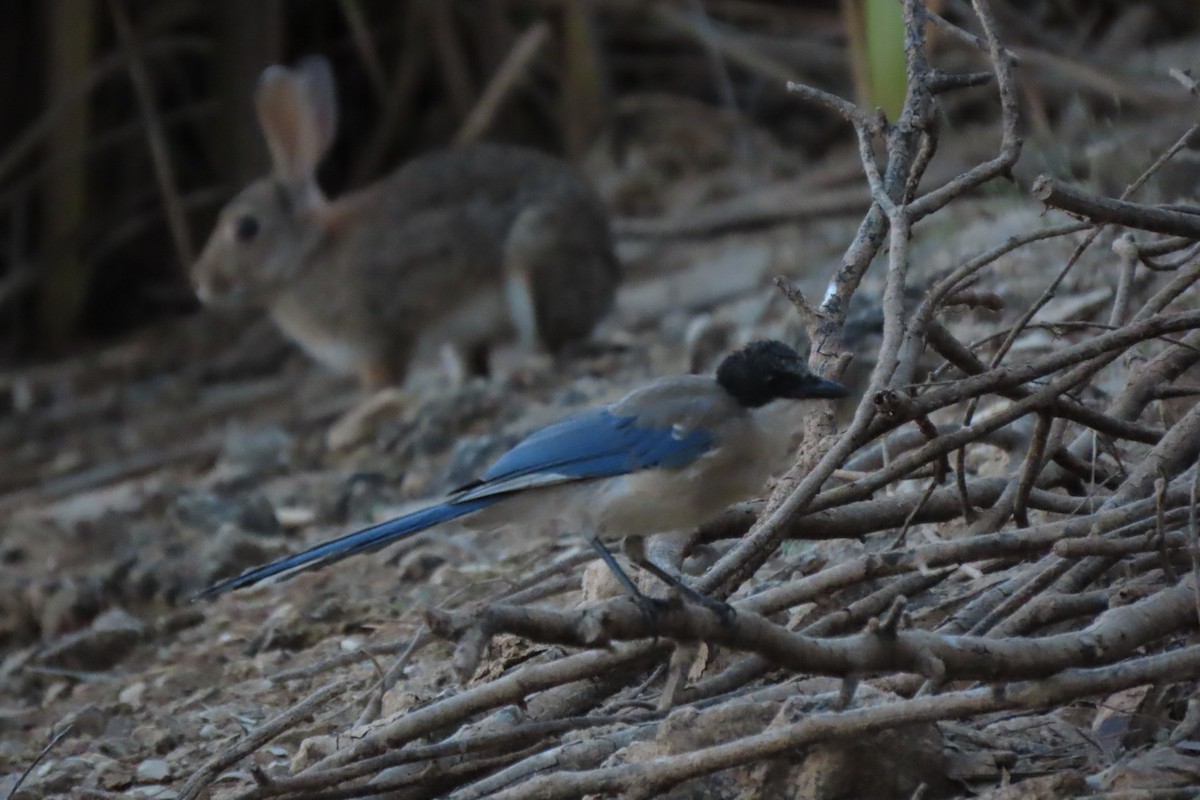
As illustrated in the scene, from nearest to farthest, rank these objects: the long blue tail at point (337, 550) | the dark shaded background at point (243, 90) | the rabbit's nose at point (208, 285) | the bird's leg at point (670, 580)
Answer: the bird's leg at point (670, 580), the long blue tail at point (337, 550), the rabbit's nose at point (208, 285), the dark shaded background at point (243, 90)

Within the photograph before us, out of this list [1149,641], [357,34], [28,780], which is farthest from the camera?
[357,34]

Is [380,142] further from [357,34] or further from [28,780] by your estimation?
[28,780]

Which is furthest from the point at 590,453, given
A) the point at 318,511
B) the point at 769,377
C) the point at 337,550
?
the point at 318,511

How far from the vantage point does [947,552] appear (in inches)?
113

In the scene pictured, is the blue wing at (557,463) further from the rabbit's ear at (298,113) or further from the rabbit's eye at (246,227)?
the rabbit's eye at (246,227)

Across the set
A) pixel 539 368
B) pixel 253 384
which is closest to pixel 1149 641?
pixel 539 368

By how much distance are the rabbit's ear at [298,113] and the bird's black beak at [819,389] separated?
216 inches

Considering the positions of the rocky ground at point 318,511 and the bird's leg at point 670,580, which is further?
the rocky ground at point 318,511

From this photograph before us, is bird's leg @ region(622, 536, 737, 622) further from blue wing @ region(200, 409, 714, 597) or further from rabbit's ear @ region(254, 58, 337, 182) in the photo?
rabbit's ear @ region(254, 58, 337, 182)

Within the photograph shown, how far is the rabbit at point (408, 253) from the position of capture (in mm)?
8477

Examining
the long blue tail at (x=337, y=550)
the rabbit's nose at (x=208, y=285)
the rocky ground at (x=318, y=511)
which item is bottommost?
the rocky ground at (x=318, y=511)

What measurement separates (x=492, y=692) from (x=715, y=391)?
2.78ft

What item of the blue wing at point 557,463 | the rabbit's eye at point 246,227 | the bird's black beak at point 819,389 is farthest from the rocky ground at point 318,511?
the rabbit's eye at point 246,227

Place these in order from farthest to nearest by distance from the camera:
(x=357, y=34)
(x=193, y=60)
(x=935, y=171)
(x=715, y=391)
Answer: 1. (x=193, y=60)
2. (x=357, y=34)
3. (x=935, y=171)
4. (x=715, y=391)
